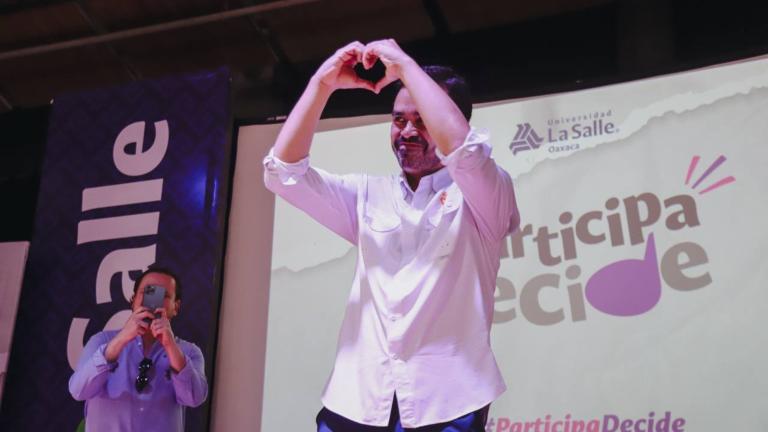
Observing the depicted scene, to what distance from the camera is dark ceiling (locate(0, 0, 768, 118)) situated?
132 inches

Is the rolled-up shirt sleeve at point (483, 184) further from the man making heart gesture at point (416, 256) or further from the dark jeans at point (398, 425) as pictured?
the dark jeans at point (398, 425)

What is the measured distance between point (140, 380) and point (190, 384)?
182 millimetres

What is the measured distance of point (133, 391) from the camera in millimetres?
2914

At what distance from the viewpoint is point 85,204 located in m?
3.65

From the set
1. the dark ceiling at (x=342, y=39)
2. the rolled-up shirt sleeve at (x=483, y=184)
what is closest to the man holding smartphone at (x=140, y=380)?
the dark ceiling at (x=342, y=39)

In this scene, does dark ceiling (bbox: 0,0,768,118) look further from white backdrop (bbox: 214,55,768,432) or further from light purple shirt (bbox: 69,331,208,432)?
light purple shirt (bbox: 69,331,208,432)

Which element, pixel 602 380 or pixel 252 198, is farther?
pixel 252 198

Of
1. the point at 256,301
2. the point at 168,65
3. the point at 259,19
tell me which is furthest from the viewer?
the point at 168,65

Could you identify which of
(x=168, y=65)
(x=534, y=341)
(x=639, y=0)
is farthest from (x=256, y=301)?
(x=639, y=0)

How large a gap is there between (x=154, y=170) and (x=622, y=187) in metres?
1.94

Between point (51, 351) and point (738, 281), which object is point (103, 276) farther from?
point (738, 281)

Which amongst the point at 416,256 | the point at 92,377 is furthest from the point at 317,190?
the point at 92,377

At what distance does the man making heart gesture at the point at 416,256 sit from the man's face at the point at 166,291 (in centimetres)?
174

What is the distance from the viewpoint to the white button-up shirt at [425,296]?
Answer: 4.48ft
